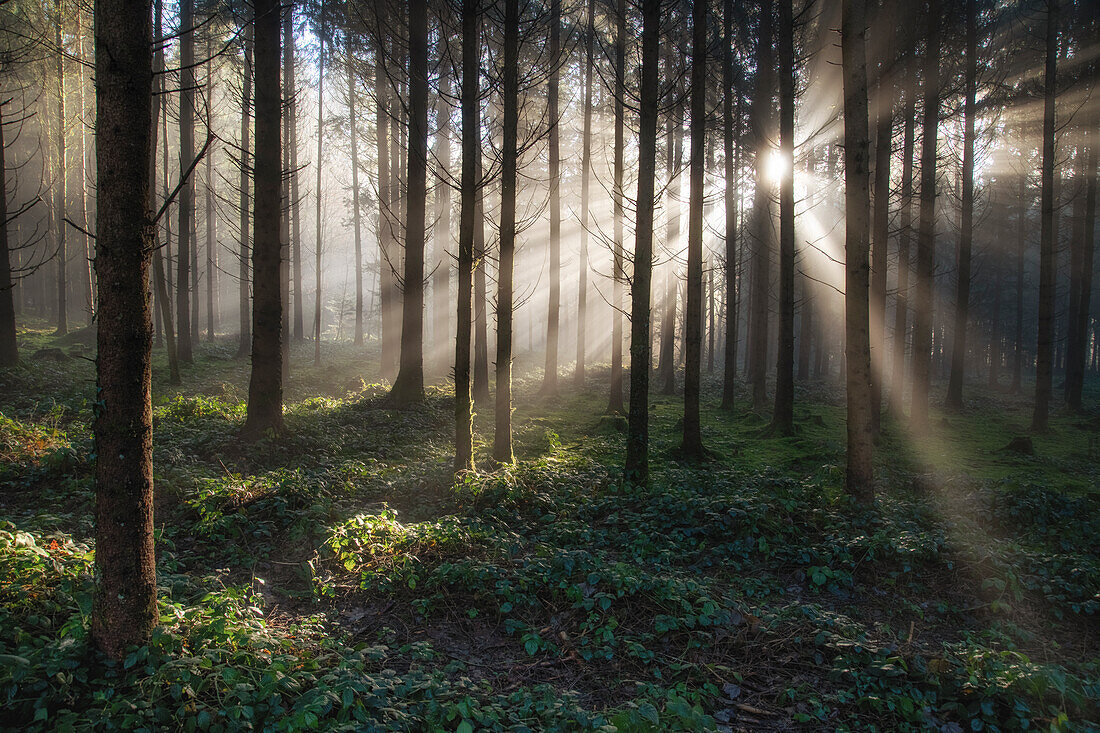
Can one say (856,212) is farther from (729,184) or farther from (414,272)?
(729,184)

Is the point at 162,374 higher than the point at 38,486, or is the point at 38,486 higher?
the point at 162,374

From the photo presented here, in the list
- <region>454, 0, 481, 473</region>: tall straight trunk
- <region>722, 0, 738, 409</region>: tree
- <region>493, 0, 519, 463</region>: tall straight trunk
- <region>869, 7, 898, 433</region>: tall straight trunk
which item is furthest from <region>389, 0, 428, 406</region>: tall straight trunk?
<region>869, 7, 898, 433</region>: tall straight trunk

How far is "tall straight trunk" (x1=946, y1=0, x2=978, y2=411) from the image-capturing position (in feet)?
45.7

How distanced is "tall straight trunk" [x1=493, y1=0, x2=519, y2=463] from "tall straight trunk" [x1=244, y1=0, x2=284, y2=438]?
405cm

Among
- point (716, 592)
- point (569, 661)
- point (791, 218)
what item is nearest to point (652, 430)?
point (791, 218)

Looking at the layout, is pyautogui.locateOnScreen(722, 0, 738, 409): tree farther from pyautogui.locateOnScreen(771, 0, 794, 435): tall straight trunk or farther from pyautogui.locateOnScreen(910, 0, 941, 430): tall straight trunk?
pyautogui.locateOnScreen(910, 0, 941, 430): tall straight trunk

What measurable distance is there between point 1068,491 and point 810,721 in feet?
25.8

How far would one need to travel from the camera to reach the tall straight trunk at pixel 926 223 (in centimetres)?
1245

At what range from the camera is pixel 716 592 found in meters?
4.93

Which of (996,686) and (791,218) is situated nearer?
(996,686)

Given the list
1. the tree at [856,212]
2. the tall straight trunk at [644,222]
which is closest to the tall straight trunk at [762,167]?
the tree at [856,212]

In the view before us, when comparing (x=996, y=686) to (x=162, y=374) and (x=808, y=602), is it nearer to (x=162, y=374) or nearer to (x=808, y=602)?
(x=808, y=602)

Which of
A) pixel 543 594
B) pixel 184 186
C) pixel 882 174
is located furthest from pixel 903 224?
pixel 184 186

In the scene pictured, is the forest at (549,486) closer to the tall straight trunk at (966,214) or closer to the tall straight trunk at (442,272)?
the tall straight trunk at (966,214)
